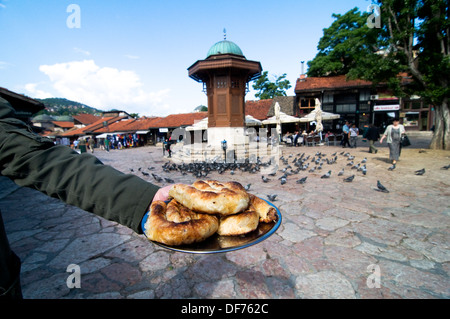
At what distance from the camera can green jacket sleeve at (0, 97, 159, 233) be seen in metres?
1.25

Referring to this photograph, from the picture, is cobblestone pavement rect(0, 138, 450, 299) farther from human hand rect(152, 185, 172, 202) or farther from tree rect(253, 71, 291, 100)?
tree rect(253, 71, 291, 100)

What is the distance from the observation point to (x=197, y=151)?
14094 millimetres

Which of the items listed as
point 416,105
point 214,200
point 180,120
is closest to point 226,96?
point 214,200

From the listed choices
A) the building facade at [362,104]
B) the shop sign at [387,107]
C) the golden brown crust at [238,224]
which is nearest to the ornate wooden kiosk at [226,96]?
the golden brown crust at [238,224]

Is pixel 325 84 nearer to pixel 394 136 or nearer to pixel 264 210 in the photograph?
pixel 394 136

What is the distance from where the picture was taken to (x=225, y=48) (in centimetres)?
1539

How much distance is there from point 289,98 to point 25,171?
3504 centimetres

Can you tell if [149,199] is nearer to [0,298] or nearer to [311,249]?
[0,298]

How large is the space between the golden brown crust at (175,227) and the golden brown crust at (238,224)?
0.06 metres

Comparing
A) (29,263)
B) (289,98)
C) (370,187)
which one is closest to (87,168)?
(29,263)

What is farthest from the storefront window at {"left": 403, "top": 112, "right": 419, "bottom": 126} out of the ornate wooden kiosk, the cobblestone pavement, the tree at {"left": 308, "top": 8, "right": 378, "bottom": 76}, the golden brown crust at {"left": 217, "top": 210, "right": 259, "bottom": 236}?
the golden brown crust at {"left": 217, "top": 210, "right": 259, "bottom": 236}

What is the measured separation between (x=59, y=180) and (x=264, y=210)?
140 cm
